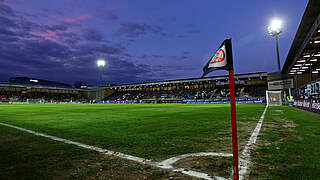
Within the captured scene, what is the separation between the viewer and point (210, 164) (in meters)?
3.21

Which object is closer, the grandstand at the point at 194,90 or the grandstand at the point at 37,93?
the grandstand at the point at 194,90

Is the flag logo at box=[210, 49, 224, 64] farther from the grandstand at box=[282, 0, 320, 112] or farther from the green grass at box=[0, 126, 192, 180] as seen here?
the grandstand at box=[282, 0, 320, 112]

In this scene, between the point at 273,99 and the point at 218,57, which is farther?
the point at 273,99

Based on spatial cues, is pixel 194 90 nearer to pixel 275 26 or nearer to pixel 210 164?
pixel 275 26

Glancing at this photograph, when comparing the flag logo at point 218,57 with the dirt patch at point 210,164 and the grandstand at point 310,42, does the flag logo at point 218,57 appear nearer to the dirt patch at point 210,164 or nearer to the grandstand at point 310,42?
the dirt patch at point 210,164

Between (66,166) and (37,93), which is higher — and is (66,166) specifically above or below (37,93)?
below

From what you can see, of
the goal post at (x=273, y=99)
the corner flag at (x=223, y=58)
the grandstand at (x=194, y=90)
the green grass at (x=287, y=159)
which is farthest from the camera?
the grandstand at (x=194, y=90)

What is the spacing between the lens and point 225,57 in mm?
2656

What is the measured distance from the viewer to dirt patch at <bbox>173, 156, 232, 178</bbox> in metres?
2.85

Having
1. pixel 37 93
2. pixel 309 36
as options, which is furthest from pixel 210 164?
pixel 37 93

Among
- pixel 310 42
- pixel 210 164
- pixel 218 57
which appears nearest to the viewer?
pixel 218 57

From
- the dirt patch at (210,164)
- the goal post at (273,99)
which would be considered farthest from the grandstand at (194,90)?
the dirt patch at (210,164)

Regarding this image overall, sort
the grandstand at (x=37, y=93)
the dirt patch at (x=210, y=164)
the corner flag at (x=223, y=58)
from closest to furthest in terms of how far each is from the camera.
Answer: the corner flag at (x=223, y=58), the dirt patch at (x=210, y=164), the grandstand at (x=37, y=93)

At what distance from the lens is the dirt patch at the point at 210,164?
2850 mm
